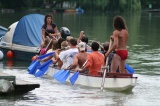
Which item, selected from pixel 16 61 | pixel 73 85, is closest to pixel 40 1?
pixel 16 61

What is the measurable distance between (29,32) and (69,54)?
22.0 ft

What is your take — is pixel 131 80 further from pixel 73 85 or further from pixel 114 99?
pixel 73 85

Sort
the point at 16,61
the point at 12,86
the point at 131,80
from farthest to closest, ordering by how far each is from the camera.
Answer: the point at 16,61 → the point at 131,80 → the point at 12,86

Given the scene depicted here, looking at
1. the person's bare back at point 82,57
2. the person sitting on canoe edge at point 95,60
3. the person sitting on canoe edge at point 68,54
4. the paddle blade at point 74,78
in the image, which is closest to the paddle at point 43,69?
the person sitting on canoe edge at point 68,54

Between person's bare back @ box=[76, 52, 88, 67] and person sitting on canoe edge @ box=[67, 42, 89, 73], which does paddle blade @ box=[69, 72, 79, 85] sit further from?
person's bare back @ box=[76, 52, 88, 67]

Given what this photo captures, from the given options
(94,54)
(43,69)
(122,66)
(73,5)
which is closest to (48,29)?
(43,69)

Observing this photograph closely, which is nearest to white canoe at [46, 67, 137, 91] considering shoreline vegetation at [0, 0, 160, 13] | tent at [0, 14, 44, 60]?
tent at [0, 14, 44, 60]

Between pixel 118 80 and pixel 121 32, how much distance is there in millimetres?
1135

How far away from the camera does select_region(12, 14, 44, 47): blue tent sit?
21731 millimetres

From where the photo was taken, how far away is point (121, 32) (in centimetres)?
1407

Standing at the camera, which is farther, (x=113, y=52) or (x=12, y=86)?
(x=113, y=52)

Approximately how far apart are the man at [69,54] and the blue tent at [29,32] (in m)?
5.46

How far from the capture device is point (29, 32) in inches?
877

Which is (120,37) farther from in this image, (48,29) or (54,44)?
(48,29)
